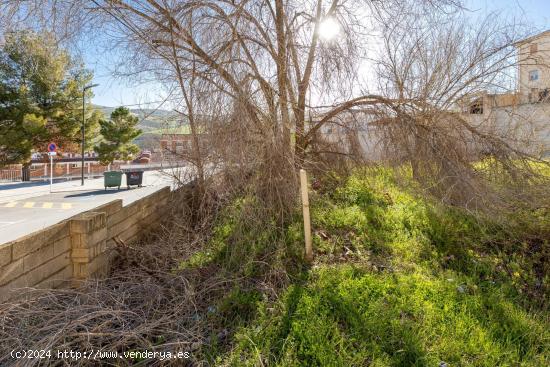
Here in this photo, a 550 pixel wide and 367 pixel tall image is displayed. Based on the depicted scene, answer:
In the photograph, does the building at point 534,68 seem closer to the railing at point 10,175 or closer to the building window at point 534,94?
the building window at point 534,94

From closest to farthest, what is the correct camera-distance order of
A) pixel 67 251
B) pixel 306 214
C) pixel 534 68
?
1. pixel 67 251
2. pixel 306 214
3. pixel 534 68

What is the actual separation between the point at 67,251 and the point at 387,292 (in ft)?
11.4

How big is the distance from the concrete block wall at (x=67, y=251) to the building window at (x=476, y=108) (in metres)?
6.50

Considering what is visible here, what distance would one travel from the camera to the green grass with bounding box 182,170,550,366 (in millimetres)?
2659

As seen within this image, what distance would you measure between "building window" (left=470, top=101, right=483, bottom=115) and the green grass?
86.1 inches

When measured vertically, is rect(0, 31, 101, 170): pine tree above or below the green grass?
above

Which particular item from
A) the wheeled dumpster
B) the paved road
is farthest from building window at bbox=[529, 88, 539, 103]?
the wheeled dumpster

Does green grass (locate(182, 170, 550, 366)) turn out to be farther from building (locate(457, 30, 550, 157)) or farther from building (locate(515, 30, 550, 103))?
building (locate(515, 30, 550, 103))

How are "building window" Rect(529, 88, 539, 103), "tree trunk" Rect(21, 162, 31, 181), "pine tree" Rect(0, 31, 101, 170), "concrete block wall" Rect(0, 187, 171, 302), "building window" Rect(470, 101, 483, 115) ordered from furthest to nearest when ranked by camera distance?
"tree trunk" Rect(21, 162, 31, 181) < "pine tree" Rect(0, 31, 101, 170) < "building window" Rect(470, 101, 483, 115) < "building window" Rect(529, 88, 539, 103) < "concrete block wall" Rect(0, 187, 171, 302)

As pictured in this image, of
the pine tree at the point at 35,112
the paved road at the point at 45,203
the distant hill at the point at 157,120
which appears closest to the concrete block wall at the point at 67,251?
the distant hill at the point at 157,120

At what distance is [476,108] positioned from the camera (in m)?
6.21

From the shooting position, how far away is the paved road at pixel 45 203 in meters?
8.31

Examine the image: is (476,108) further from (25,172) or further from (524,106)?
(25,172)

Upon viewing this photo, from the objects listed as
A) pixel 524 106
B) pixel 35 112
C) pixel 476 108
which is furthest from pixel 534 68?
pixel 35 112
